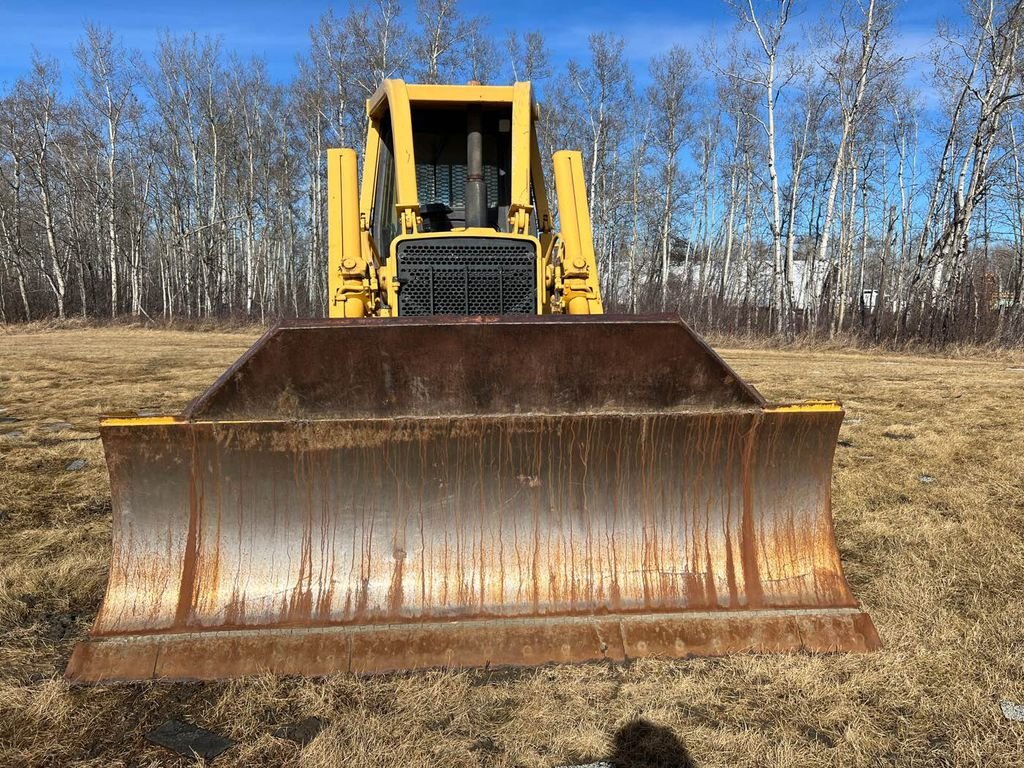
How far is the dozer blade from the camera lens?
2371 millimetres

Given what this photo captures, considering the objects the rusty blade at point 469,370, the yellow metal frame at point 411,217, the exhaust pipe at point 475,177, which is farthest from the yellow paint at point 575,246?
the rusty blade at point 469,370

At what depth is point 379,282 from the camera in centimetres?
424

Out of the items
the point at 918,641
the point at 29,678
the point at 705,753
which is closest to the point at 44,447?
the point at 29,678

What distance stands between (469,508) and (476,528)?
82 millimetres

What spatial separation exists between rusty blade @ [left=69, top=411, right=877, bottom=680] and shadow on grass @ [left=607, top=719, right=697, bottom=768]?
37cm

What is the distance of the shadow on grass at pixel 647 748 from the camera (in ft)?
6.13

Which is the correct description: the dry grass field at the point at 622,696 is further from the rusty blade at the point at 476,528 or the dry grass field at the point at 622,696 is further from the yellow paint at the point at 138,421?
the yellow paint at the point at 138,421

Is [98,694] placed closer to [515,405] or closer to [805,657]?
[515,405]

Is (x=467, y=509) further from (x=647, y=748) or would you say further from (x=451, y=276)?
(x=451, y=276)

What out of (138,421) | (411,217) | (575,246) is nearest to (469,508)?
(138,421)

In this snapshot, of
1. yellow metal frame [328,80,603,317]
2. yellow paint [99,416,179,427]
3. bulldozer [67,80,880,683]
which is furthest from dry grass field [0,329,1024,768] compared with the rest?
yellow metal frame [328,80,603,317]

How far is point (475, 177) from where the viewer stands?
429 centimetres

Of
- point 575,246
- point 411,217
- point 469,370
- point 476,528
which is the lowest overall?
point 476,528

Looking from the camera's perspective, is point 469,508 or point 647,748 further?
point 469,508
